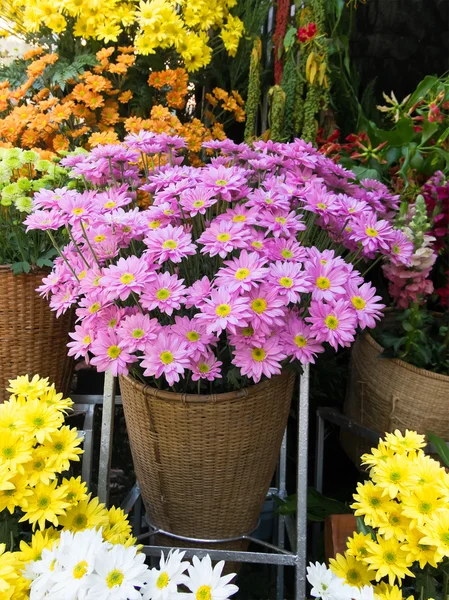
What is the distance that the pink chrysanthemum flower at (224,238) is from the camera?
85cm

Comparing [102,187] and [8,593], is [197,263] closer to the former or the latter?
[102,187]

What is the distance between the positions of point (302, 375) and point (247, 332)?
0.19m

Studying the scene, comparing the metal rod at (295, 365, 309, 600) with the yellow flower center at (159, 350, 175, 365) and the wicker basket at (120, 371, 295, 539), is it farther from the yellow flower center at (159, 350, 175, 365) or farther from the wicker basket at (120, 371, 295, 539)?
the yellow flower center at (159, 350, 175, 365)

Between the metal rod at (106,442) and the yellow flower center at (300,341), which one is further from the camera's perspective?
the metal rod at (106,442)

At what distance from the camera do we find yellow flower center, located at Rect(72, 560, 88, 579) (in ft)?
2.10

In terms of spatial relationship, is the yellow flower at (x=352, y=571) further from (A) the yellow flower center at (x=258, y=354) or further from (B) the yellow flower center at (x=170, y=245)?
(B) the yellow flower center at (x=170, y=245)

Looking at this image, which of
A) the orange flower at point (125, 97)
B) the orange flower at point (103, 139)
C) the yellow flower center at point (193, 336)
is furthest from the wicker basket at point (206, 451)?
the orange flower at point (125, 97)

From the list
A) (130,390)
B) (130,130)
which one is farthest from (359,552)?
(130,130)

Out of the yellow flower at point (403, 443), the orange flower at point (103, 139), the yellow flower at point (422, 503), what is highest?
the orange flower at point (103, 139)

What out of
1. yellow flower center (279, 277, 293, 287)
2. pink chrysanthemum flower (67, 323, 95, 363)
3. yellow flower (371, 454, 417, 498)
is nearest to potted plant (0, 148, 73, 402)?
pink chrysanthemum flower (67, 323, 95, 363)

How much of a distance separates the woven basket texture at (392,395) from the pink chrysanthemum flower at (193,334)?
1.48 feet

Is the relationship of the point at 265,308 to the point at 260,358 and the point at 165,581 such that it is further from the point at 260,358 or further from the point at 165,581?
the point at 165,581

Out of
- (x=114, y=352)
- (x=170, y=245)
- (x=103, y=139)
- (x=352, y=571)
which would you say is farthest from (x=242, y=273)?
(x=103, y=139)

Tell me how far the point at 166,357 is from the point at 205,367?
0.07 meters
